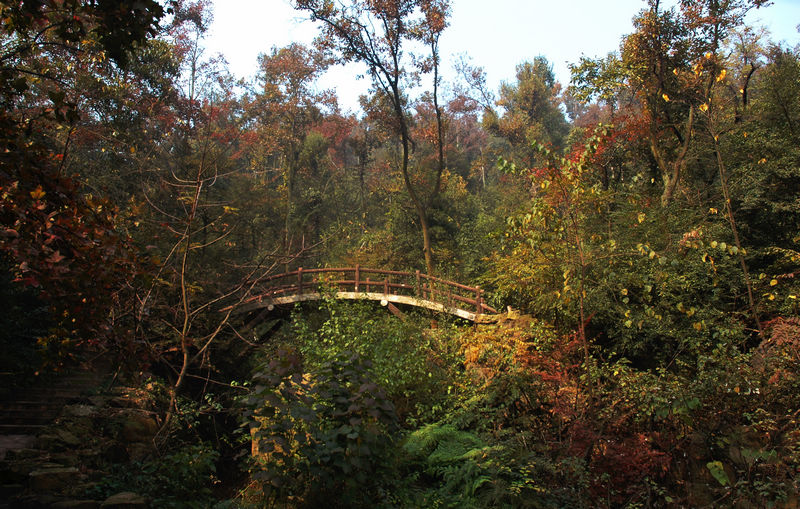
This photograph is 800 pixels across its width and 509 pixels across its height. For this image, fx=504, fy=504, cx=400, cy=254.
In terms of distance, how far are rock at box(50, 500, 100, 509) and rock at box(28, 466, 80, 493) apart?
0.57 m

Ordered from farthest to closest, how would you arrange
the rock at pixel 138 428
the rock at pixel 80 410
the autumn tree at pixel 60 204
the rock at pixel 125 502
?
1. the rock at pixel 80 410
2. the rock at pixel 138 428
3. the rock at pixel 125 502
4. the autumn tree at pixel 60 204

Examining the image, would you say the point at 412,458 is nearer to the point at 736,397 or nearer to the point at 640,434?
the point at 640,434

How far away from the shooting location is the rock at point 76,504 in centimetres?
457

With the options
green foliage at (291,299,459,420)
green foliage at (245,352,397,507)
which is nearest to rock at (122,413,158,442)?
green foliage at (291,299,459,420)

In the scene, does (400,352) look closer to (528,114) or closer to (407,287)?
(407,287)

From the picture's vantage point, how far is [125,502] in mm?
4598

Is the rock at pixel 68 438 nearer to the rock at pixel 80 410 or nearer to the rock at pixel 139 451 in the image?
the rock at pixel 139 451

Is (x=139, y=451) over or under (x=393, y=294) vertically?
under

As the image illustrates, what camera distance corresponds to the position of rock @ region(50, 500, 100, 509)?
457 cm

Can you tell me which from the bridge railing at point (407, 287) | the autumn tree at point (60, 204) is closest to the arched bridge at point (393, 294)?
the bridge railing at point (407, 287)

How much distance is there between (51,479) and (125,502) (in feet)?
4.02

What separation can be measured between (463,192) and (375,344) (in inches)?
517

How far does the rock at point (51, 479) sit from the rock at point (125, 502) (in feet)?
2.75

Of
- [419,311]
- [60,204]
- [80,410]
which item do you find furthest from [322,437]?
[419,311]
